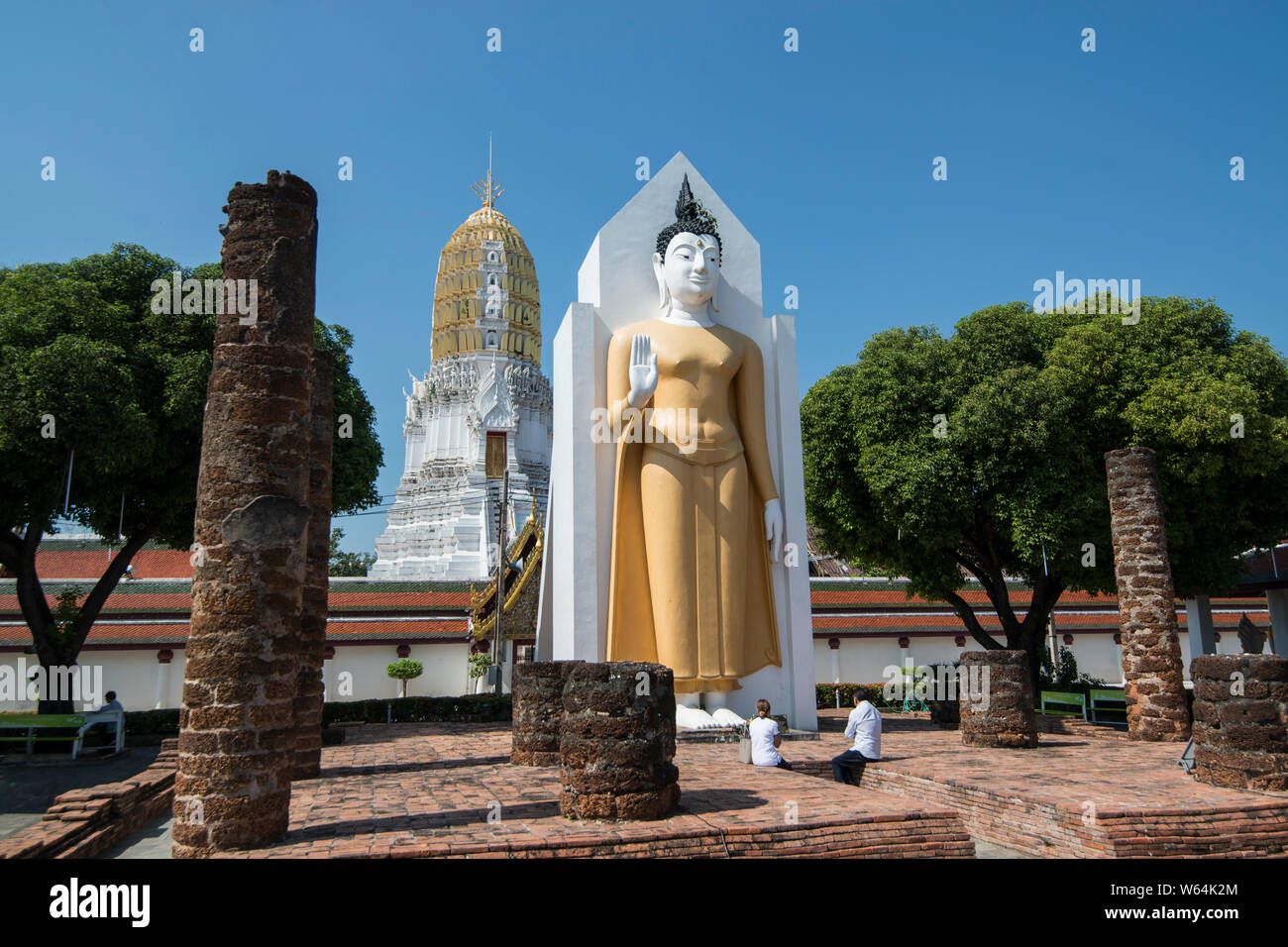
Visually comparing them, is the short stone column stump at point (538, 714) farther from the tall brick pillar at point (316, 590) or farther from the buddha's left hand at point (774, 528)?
the buddha's left hand at point (774, 528)

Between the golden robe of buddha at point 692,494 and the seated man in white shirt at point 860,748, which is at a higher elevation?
the golden robe of buddha at point 692,494

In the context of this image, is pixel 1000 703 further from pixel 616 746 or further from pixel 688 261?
pixel 688 261

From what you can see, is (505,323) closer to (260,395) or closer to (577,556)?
(577,556)

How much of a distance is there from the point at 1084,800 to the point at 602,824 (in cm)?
419

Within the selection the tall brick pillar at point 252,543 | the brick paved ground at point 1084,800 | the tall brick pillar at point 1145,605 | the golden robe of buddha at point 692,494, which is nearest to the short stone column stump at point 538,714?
the golden robe of buddha at point 692,494

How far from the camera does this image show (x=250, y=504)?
22.4 feet

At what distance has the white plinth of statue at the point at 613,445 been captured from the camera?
1274 centimetres

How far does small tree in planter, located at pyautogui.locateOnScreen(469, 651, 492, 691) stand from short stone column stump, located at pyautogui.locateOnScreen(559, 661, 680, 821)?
18712mm

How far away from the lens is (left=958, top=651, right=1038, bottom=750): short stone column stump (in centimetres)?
1207

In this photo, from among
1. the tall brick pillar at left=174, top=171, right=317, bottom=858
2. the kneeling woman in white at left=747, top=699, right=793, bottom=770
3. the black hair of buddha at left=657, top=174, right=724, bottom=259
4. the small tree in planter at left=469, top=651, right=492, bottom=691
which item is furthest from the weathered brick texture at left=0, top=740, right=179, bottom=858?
the small tree in planter at left=469, top=651, right=492, bottom=691

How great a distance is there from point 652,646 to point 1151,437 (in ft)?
35.1

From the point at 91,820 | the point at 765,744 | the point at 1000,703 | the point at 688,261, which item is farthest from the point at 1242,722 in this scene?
the point at 91,820

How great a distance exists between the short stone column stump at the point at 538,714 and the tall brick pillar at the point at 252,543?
4.23 metres

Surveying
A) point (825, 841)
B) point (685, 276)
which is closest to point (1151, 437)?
point (685, 276)
